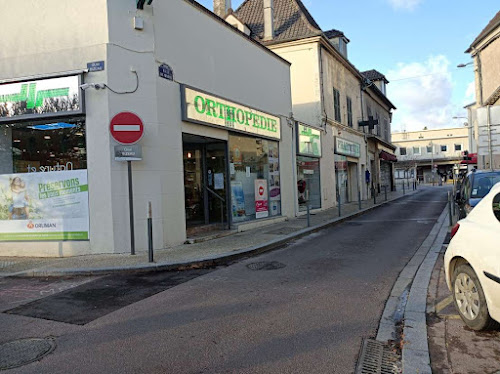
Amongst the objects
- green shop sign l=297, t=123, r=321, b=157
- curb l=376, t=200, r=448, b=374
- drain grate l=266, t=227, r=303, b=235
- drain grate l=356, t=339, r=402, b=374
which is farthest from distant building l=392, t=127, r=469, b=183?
drain grate l=356, t=339, r=402, b=374

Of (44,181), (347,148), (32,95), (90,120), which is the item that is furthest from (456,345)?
(347,148)

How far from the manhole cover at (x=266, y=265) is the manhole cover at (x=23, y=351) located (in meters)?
4.10

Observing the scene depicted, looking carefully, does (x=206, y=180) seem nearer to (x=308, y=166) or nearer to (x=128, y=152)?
(x=128, y=152)

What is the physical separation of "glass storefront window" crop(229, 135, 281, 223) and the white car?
8400 mm

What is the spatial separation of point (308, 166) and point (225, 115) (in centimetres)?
755

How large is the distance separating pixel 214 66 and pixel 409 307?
906 cm

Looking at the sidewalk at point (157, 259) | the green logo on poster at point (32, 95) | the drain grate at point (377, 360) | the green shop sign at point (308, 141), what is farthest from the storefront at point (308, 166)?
the drain grate at point (377, 360)

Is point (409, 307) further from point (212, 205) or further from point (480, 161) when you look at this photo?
point (480, 161)

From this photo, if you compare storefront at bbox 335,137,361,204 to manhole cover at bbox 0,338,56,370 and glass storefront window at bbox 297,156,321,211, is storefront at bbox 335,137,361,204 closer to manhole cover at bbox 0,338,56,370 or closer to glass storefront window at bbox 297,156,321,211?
glass storefront window at bbox 297,156,321,211

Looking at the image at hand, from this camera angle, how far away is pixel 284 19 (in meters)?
21.6

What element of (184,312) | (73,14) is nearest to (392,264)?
(184,312)

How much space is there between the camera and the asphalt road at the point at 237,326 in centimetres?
355

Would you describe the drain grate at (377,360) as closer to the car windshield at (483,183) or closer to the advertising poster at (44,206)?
the car windshield at (483,183)

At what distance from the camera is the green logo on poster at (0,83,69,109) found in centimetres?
905
